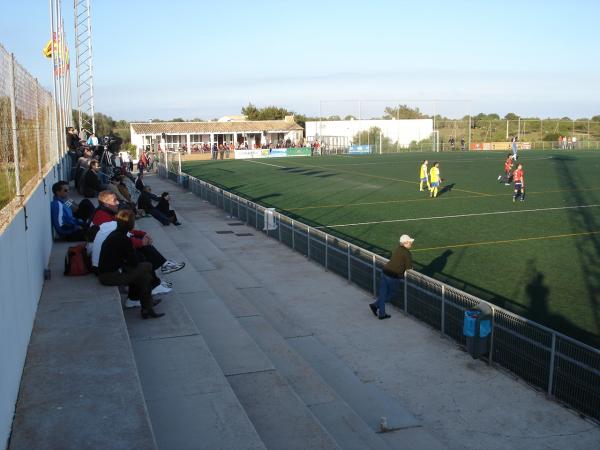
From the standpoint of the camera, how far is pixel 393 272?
37.1 ft

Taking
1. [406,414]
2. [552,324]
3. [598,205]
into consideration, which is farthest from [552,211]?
[406,414]

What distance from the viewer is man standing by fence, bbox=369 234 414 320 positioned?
11219 millimetres

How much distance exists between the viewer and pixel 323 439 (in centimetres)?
588

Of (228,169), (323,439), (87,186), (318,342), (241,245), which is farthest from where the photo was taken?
(228,169)

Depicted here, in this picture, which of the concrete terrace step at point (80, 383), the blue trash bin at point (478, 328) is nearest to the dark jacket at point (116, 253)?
the concrete terrace step at point (80, 383)

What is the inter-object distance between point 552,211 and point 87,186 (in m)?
16.8

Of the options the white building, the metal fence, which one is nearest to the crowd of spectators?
the metal fence

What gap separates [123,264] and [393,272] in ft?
16.2

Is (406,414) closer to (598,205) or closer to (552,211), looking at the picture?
(552,211)

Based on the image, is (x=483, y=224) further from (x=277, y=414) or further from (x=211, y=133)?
Result: (x=211, y=133)

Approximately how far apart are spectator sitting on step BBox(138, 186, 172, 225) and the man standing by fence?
10.8 metres

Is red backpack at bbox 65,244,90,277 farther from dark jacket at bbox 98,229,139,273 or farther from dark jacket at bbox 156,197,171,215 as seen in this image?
dark jacket at bbox 156,197,171,215

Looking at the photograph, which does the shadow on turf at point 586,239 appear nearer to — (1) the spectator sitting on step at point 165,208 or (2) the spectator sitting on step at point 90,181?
(2) the spectator sitting on step at point 90,181

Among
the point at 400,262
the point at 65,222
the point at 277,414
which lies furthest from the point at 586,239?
the point at 277,414
